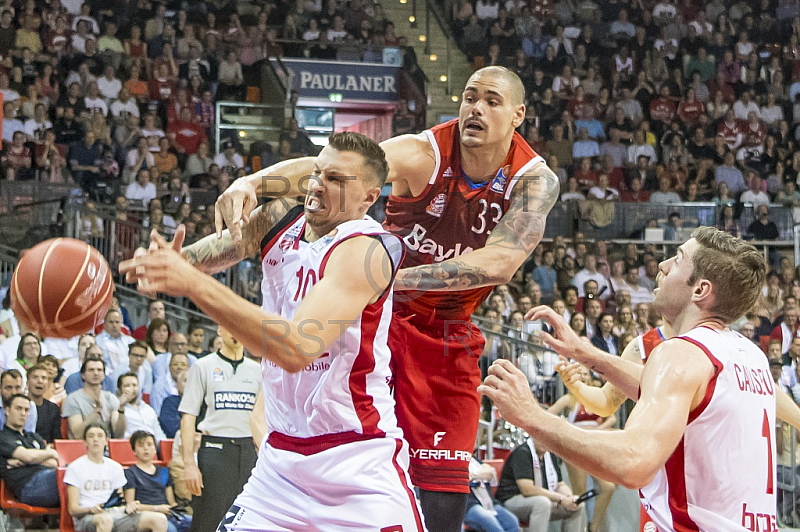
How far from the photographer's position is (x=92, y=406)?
7508 millimetres

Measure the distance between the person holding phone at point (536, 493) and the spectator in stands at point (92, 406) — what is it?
3114 millimetres

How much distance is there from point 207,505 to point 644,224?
8.79 meters

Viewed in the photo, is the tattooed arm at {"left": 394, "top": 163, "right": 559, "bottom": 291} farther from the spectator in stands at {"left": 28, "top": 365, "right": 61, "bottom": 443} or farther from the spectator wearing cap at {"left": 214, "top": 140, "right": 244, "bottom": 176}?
the spectator wearing cap at {"left": 214, "top": 140, "right": 244, "bottom": 176}

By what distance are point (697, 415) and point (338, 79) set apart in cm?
1318

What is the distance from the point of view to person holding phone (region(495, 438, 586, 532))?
716 cm

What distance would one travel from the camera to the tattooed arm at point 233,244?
3.67 meters

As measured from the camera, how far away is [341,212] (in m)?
3.33

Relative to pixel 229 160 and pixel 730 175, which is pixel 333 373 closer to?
pixel 229 160

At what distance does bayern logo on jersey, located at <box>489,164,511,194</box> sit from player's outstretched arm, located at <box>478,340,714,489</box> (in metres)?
1.87

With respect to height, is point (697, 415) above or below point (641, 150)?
below

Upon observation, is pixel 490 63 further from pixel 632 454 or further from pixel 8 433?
pixel 632 454

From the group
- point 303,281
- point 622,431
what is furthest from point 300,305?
point 622,431

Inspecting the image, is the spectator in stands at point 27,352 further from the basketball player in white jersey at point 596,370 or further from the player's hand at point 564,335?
the player's hand at point 564,335

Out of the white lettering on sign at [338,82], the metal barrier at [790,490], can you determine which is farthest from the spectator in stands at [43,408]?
the white lettering on sign at [338,82]
